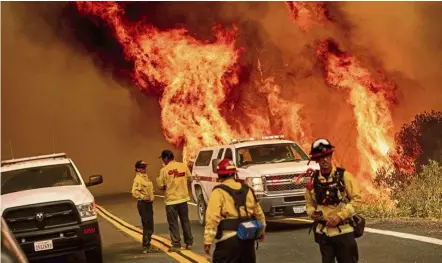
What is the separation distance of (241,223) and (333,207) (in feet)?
3.28

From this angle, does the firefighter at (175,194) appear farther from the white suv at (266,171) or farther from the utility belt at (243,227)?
the utility belt at (243,227)

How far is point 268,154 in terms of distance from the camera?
15117 mm

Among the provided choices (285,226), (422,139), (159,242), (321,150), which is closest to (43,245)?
(159,242)

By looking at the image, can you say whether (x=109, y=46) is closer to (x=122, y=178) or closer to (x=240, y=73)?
(x=240, y=73)

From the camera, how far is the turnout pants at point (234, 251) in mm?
5953

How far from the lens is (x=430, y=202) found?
1380 cm

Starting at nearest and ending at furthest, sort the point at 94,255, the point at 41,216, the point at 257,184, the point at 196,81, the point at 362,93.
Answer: the point at 41,216 → the point at 94,255 → the point at 257,184 → the point at 362,93 → the point at 196,81

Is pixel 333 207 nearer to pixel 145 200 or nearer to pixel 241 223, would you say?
pixel 241 223

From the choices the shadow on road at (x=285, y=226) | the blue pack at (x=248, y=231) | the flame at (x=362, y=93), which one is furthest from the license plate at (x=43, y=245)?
the flame at (x=362, y=93)

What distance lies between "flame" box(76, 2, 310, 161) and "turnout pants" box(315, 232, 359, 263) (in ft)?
77.1

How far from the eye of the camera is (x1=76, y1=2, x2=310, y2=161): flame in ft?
102

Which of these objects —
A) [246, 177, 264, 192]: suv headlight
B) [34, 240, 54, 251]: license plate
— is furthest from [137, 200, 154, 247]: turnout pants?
[246, 177, 264, 192]: suv headlight

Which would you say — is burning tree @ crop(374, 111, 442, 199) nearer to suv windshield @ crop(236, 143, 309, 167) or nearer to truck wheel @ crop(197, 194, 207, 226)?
suv windshield @ crop(236, 143, 309, 167)

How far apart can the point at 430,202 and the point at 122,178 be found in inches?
1364
